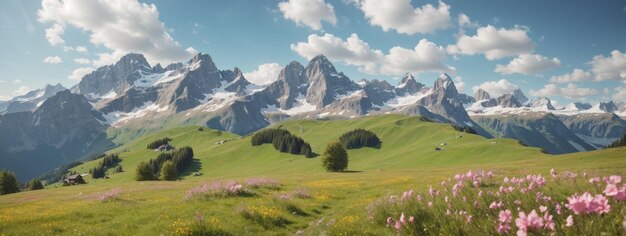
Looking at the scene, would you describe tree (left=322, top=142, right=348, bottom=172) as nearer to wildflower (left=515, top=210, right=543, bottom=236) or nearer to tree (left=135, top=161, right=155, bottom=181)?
tree (left=135, top=161, right=155, bottom=181)

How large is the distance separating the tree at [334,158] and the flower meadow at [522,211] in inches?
3103

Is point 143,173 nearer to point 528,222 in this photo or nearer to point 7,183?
point 7,183

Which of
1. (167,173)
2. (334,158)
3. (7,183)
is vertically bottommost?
(167,173)

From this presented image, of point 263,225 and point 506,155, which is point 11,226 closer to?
point 263,225

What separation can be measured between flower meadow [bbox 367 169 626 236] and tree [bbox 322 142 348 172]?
7881 centimetres

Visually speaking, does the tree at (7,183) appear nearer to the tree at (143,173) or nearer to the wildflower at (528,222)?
the tree at (143,173)

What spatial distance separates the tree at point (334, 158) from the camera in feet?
315

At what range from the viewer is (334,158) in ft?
316

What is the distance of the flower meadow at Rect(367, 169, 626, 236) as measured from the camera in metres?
5.26

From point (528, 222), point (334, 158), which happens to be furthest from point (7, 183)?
point (528, 222)

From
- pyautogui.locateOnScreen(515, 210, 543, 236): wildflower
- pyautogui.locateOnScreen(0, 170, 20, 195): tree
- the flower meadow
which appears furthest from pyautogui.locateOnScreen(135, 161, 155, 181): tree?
pyautogui.locateOnScreen(515, 210, 543, 236): wildflower

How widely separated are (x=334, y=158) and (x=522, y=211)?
88439 mm

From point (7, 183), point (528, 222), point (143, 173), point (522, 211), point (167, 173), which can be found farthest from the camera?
point (167, 173)

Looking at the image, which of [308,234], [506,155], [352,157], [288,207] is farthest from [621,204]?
[352,157]
